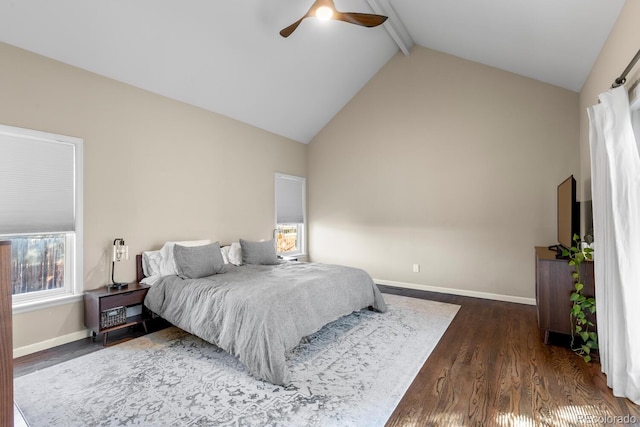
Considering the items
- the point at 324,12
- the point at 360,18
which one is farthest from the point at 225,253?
the point at 360,18

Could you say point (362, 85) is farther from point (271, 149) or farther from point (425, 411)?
point (425, 411)

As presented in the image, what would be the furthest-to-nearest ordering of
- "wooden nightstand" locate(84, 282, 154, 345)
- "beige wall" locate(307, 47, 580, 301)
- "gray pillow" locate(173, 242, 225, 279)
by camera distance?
"beige wall" locate(307, 47, 580, 301)
"gray pillow" locate(173, 242, 225, 279)
"wooden nightstand" locate(84, 282, 154, 345)

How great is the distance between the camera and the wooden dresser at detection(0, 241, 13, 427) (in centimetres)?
82

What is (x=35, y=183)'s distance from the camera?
9.91 ft

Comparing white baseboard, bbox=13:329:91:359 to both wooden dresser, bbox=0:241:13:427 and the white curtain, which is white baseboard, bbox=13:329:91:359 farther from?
the white curtain

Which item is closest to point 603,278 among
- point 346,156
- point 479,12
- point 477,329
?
point 477,329

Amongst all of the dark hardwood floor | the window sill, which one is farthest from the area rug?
the window sill

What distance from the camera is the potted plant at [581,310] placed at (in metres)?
2.70

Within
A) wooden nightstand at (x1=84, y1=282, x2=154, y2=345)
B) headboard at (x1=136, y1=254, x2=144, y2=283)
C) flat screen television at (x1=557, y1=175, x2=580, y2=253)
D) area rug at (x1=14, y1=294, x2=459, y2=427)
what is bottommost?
area rug at (x1=14, y1=294, x2=459, y2=427)

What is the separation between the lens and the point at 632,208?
2.09 m

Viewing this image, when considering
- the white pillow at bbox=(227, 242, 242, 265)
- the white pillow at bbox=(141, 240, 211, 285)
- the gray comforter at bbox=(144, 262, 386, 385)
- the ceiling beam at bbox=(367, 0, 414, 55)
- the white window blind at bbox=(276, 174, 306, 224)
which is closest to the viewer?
the gray comforter at bbox=(144, 262, 386, 385)

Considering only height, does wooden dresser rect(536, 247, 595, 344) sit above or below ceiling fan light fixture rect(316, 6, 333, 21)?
below

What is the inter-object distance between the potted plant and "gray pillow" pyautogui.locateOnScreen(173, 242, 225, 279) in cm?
363

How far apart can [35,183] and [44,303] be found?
45.6 inches
